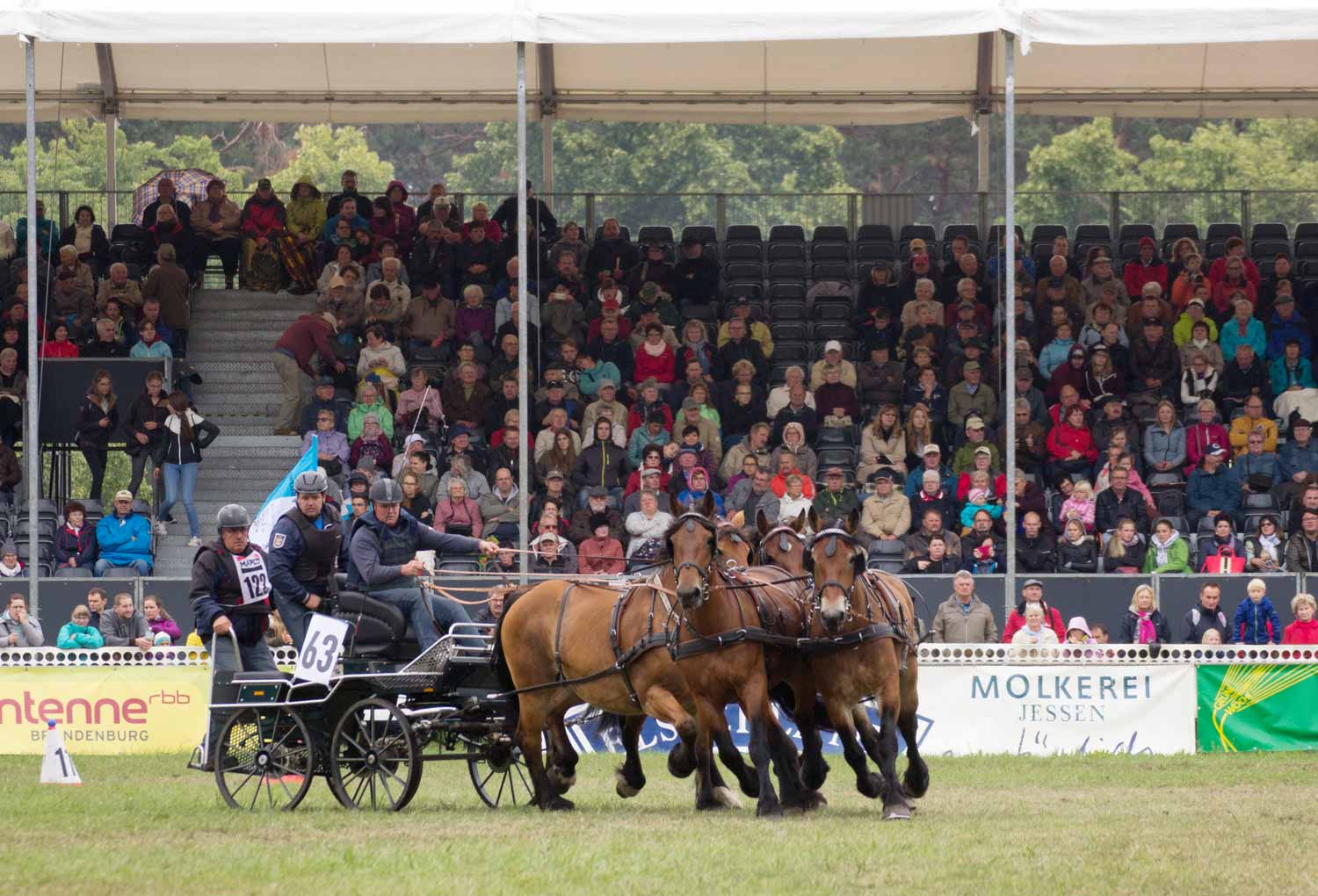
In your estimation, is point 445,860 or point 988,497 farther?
A: point 988,497

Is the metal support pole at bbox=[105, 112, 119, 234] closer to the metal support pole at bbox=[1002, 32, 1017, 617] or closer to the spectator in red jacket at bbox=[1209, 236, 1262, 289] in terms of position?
the metal support pole at bbox=[1002, 32, 1017, 617]

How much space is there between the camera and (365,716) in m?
12.2

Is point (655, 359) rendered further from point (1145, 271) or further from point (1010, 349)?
point (1010, 349)

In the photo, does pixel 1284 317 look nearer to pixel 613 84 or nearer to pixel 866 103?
pixel 866 103

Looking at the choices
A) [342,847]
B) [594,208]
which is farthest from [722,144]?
[342,847]

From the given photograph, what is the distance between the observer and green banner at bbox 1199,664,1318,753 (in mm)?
17172

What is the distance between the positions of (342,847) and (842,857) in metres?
2.53

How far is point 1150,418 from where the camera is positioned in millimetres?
23078

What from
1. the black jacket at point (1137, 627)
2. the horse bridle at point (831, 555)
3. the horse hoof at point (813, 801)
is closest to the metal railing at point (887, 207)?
the black jacket at point (1137, 627)

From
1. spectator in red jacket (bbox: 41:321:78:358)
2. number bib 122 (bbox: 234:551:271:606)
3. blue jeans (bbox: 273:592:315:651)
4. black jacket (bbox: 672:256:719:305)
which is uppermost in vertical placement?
black jacket (bbox: 672:256:719:305)

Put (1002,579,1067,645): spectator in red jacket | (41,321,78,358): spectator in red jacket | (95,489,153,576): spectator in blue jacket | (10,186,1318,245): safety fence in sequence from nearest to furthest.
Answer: (1002,579,1067,645): spectator in red jacket < (95,489,153,576): spectator in blue jacket < (41,321,78,358): spectator in red jacket < (10,186,1318,245): safety fence

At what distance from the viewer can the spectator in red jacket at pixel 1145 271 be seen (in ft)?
82.7

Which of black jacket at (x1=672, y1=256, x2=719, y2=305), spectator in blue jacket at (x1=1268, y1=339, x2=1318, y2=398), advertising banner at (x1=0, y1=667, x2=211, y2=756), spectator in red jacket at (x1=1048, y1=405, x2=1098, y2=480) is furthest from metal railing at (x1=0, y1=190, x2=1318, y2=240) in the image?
advertising banner at (x1=0, y1=667, x2=211, y2=756)

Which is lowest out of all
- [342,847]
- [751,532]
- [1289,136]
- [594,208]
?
[342,847]
